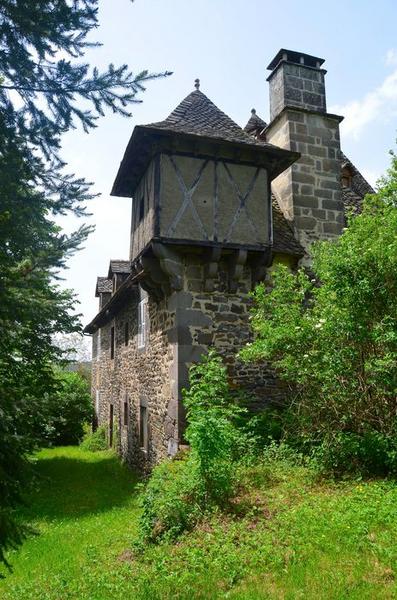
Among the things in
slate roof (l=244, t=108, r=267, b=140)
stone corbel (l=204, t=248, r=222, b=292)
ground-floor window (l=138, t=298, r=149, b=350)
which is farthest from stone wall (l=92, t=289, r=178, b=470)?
slate roof (l=244, t=108, r=267, b=140)

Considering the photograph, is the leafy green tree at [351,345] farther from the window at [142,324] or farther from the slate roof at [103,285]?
the slate roof at [103,285]

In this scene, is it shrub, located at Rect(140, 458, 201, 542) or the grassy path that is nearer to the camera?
the grassy path

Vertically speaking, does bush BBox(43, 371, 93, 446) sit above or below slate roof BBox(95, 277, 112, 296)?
below

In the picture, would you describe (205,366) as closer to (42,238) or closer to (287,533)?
(287,533)

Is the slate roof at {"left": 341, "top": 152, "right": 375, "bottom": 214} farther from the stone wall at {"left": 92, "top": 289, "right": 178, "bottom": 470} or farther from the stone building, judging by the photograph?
the stone wall at {"left": 92, "top": 289, "right": 178, "bottom": 470}

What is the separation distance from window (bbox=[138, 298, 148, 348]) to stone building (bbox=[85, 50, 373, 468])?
0.17 metres

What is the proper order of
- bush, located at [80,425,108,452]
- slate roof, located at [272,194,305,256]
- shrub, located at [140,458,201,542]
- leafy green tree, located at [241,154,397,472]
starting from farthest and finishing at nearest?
bush, located at [80,425,108,452], slate roof, located at [272,194,305,256], leafy green tree, located at [241,154,397,472], shrub, located at [140,458,201,542]

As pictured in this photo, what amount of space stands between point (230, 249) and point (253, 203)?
1191mm

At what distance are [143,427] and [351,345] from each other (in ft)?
23.5

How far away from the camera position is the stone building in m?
8.65

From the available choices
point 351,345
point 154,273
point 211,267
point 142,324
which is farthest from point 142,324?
point 351,345

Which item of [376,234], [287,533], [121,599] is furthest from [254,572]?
[376,234]

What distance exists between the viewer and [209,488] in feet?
19.6

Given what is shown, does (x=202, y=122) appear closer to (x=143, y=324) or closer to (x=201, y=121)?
(x=201, y=121)
